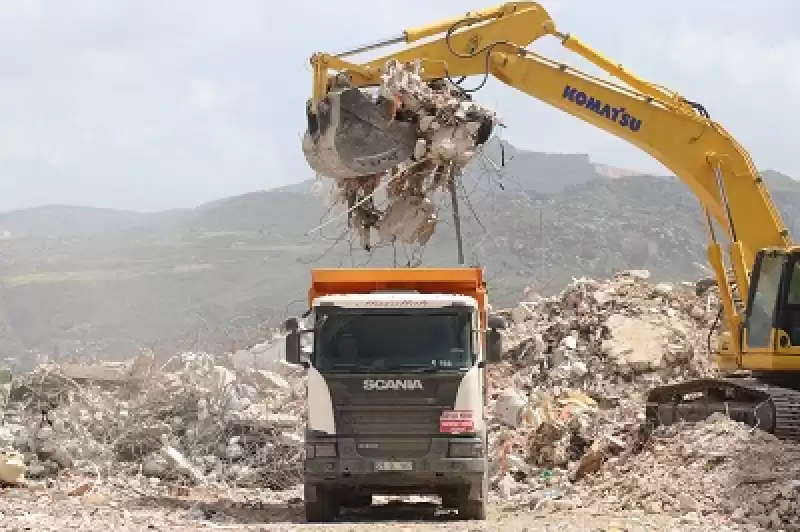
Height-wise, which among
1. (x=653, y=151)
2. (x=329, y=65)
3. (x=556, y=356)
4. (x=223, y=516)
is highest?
(x=329, y=65)

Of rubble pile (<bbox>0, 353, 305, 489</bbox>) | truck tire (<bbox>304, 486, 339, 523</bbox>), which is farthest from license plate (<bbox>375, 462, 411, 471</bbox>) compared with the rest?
rubble pile (<bbox>0, 353, 305, 489</bbox>)

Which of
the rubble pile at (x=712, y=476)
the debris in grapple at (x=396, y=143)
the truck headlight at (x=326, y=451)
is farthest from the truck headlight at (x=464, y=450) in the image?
the debris in grapple at (x=396, y=143)

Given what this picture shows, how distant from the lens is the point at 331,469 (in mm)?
11977

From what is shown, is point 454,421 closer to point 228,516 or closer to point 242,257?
point 228,516

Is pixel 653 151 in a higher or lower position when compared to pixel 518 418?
higher

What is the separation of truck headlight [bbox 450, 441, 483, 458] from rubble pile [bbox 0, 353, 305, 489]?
4596 mm

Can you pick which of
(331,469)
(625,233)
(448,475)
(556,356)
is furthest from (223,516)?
(625,233)

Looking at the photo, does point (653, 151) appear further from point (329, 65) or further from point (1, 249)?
point (1, 249)

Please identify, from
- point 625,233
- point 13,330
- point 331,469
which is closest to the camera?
point 331,469

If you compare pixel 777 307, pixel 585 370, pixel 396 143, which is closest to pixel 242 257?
pixel 585 370

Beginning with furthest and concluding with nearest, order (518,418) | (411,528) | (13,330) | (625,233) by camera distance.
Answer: (625,233)
(13,330)
(518,418)
(411,528)

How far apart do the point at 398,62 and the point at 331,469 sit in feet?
14.8

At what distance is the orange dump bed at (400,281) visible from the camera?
13.3 metres

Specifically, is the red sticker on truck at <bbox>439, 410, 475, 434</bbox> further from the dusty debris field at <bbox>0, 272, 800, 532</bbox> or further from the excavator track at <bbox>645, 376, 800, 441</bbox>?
the excavator track at <bbox>645, 376, 800, 441</bbox>
